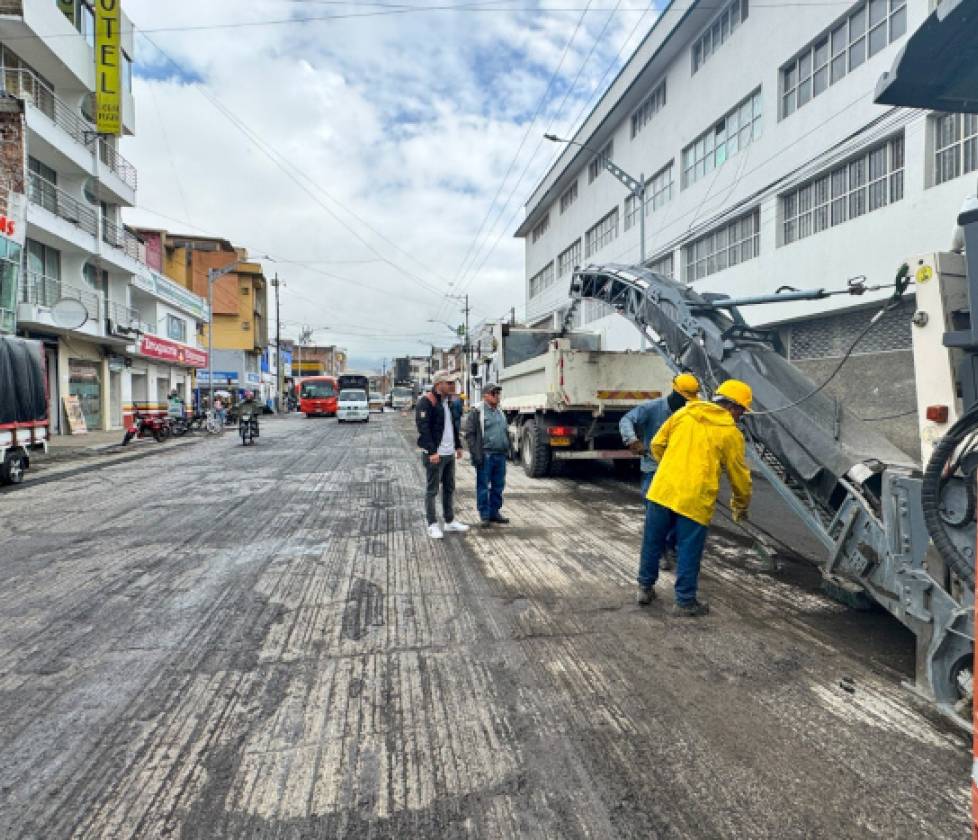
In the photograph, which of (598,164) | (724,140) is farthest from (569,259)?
(724,140)

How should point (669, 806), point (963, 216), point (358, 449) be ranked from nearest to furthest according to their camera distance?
1. point (669, 806)
2. point (963, 216)
3. point (358, 449)

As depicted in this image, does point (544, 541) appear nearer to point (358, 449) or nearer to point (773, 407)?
point (773, 407)

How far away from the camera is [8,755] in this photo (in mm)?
2604

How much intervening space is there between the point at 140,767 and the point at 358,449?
14544 millimetres

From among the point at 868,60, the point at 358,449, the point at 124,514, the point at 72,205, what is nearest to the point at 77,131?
the point at 72,205

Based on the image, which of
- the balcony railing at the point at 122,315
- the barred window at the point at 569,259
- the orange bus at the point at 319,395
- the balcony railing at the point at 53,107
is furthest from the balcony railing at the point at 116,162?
the barred window at the point at 569,259

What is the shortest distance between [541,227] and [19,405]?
105ft

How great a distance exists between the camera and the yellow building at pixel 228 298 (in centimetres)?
5256

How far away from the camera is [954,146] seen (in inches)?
400

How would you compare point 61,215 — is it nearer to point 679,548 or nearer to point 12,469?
point 12,469

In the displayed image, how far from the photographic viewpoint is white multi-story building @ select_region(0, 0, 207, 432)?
19562 millimetres

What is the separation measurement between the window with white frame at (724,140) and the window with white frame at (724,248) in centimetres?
195

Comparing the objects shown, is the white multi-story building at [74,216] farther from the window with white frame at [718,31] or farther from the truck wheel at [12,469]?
the window with white frame at [718,31]

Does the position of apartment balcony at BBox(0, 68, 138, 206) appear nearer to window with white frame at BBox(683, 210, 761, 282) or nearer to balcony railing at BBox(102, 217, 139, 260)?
balcony railing at BBox(102, 217, 139, 260)
